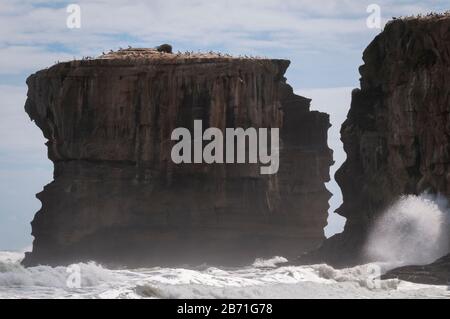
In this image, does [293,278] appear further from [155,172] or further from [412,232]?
[155,172]

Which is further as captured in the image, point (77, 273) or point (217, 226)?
point (217, 226)

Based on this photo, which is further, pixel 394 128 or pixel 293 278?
pixel 394 128

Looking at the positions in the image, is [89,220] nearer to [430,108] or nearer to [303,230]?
[303,230]

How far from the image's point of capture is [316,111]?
81.1 metres

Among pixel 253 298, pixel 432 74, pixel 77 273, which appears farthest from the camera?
pixel 432 74

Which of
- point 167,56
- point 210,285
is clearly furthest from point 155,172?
point 210,285

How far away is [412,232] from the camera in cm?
6197

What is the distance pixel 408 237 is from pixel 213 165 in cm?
1505

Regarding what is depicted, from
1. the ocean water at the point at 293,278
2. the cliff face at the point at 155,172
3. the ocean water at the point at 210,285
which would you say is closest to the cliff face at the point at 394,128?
the ocean water at the point at 293,278

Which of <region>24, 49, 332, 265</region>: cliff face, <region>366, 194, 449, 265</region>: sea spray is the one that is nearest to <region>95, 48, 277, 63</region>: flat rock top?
<region>24, 49, 332, 265</region>: cliff face

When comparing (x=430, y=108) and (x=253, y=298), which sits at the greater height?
(x=430, y=108)

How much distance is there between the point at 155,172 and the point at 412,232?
17.1 m

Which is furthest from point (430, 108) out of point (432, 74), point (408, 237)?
point (408, 237)
